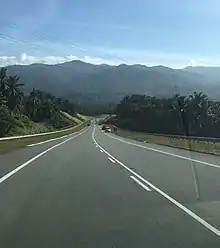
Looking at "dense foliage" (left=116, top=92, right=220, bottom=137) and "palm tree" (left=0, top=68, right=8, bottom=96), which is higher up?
"palm tree" (left=0, top=68, right=8, bottom=96)

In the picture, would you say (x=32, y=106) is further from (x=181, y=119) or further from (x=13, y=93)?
(x=181, y=119)

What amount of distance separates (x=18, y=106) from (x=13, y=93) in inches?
143

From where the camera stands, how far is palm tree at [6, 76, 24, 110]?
113750 millimetres

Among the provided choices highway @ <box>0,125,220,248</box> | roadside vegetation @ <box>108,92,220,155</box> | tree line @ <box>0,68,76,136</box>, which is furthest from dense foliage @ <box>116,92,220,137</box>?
highway @ <box>0,125,220,248</box>

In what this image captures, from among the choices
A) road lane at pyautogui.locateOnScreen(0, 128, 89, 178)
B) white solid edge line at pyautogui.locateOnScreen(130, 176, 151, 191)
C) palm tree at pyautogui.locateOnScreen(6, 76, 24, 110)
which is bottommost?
road lane at pyautogui.locateOnScreen(0, 128, 89, 178)

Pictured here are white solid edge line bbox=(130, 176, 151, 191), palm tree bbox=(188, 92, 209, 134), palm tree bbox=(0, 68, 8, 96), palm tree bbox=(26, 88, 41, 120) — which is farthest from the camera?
palm tree bbox=(26, 88, 41, 120)

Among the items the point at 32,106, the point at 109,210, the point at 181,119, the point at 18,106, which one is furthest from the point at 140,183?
the point at 32,106

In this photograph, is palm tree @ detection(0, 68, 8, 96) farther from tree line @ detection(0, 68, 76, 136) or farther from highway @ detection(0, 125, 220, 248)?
highway @ detection(0, 125, 220, 248)

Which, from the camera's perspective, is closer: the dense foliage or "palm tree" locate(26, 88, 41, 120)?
the dense foliage

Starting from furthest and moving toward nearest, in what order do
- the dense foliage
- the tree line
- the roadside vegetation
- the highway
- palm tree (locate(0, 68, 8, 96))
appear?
palm tree (locate(0, 68, 8, 96)) → the tree line → the dense foliage → the roadside vegetation → the highway

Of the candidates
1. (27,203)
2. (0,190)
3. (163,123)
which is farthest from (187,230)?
(163,123)

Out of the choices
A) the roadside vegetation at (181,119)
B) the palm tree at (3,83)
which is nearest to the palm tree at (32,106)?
the palm tree at (3,83)

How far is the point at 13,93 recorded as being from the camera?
117 meters

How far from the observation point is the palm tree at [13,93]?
373 feet
